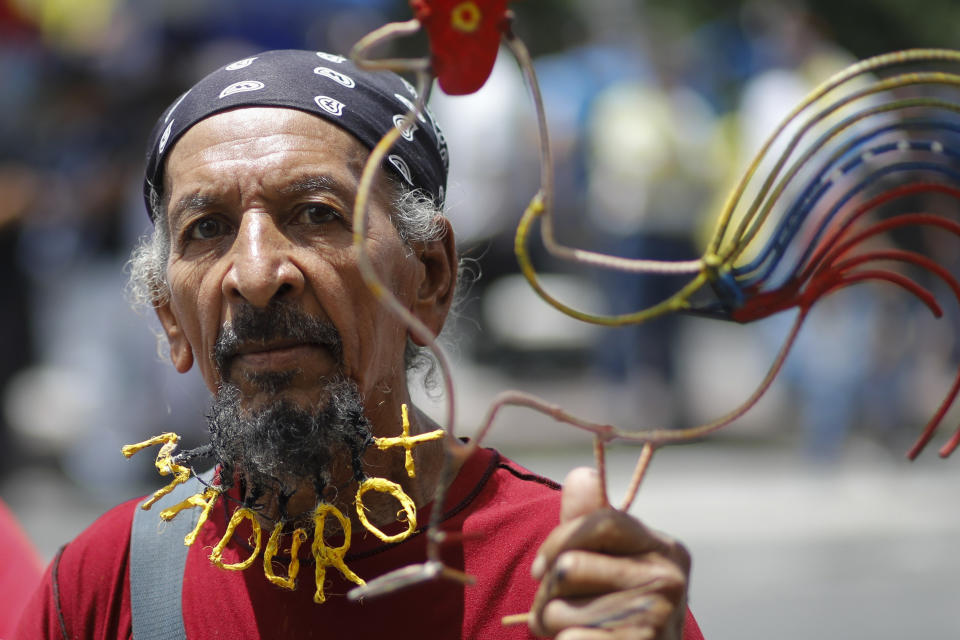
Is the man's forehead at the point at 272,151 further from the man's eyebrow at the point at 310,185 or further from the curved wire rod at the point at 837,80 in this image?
the curved wire rod at the point at 837,80

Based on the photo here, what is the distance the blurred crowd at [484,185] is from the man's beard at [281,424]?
476cm

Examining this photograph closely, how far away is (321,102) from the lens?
2.19m

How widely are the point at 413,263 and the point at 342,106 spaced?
1.05ft

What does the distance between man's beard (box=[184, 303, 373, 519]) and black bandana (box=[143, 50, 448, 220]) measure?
1.20 ft

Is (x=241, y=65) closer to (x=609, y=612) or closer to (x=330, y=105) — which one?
(x=330, y=105)

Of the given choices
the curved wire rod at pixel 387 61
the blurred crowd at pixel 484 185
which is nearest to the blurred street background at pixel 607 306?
the blurred crowd at pixel 484 185

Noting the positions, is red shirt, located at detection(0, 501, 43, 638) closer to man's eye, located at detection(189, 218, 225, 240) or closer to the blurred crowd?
man's eye, located at detection(189, 218, 225, 240)

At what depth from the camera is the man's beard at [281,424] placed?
81.4 inches

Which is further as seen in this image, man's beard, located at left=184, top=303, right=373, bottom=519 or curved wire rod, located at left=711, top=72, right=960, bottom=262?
man's beard, located at left=184, top=303, right=373, bottom=519

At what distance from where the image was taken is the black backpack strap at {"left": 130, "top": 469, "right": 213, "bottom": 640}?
2139 millimetres

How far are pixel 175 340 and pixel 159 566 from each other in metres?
0.44

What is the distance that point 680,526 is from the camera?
6926 millimetres

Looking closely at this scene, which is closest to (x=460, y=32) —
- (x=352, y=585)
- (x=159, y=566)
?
(x=352, y=585)

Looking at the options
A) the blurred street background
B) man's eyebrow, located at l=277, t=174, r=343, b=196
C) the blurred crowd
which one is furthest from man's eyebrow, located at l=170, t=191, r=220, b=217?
the blurred crowd
